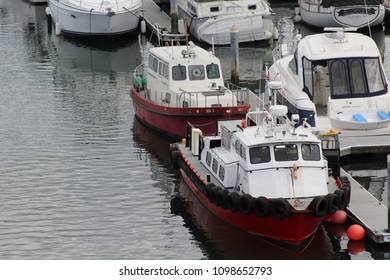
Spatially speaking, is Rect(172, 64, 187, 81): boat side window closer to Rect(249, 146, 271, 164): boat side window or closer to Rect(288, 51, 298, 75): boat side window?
Rect(288, 51, 298, 75): boat side window

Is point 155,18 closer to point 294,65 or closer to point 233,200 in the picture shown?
point 294,65

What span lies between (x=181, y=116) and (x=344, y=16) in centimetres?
2108

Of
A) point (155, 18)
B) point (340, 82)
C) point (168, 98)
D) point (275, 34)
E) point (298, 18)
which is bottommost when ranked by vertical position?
point (155, 18)

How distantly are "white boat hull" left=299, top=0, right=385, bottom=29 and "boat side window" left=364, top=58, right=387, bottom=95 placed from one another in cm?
1795

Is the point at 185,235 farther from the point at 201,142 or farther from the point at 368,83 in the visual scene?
the point at 368,83

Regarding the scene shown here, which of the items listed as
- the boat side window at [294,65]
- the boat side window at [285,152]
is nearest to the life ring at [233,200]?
the boat side window at [285,152]

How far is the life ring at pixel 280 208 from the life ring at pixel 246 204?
70 centimetres

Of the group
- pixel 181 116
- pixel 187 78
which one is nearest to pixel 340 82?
pixel 187 78

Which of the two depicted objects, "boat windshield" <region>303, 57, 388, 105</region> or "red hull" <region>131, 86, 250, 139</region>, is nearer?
"red hull" <region>131, 86, 250, 139</region>

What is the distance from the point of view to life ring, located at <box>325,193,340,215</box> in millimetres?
32188

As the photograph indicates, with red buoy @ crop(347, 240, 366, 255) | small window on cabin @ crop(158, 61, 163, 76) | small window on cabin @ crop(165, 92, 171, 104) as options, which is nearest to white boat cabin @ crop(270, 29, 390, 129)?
small window on cabin @ crop(165, 92, 171, 104)

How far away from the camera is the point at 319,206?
32.0 m

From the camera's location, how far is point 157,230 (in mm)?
34875

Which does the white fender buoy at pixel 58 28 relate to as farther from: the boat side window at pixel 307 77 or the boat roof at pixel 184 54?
the boat side window at pixel 307 77
